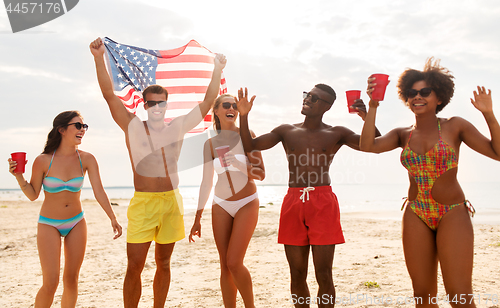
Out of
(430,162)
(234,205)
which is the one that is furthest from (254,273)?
(430,162)

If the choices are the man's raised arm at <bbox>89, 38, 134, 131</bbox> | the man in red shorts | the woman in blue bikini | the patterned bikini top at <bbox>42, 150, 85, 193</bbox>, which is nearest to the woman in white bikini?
the man in red shorts

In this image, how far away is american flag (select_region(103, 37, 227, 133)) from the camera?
656cm

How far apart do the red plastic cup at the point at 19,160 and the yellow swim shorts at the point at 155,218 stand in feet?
5.30

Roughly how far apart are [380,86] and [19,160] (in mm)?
4609

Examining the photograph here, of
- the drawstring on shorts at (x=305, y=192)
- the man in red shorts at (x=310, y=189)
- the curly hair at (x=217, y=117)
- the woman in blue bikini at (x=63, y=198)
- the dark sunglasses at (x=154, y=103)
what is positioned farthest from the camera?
the curly hair at (x=217, y=117)

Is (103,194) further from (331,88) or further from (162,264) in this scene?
(331,88)

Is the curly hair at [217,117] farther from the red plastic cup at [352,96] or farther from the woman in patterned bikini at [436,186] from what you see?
the woman in patterned bikini at [436,186]

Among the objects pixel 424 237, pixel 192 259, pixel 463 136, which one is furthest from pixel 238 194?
pixel 192 259

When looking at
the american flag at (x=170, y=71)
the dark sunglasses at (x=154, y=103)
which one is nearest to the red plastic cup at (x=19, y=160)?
the dark sunglasses at (x=154, y=103)

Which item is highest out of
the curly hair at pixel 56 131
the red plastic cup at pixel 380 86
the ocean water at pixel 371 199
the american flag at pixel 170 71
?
the american flag at pixel 170 71

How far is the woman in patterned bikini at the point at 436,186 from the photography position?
338 centimetres

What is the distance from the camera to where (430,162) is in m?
3.56

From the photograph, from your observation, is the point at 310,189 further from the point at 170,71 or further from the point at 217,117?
the point at 170,71

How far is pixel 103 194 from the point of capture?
496 cm
